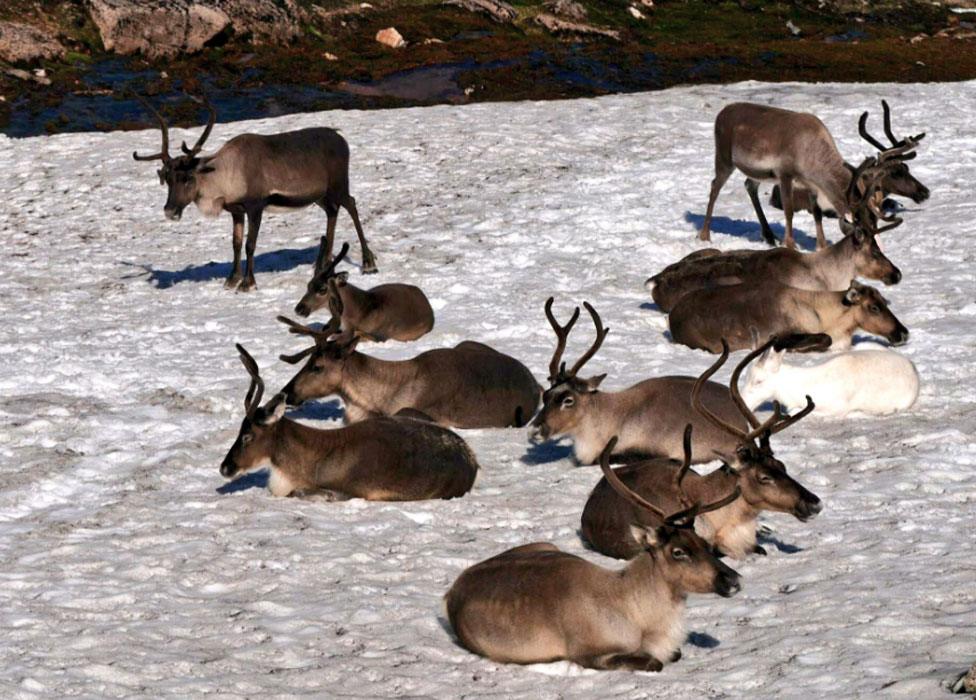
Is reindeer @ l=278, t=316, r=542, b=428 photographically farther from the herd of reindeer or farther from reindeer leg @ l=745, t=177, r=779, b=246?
reindeer leg @ l=745, t=177, r=779, b=246

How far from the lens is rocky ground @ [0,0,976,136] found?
32.3m

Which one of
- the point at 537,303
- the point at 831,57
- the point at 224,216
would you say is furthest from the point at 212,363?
the point at 831,57

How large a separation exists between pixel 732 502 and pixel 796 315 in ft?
18.4

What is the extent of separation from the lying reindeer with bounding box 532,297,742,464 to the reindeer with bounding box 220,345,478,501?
2.68 ft

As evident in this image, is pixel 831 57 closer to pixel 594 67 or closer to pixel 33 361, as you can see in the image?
pixel 594 67

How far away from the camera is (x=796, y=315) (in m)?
13.8

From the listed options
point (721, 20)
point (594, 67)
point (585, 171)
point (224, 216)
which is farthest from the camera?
point (721, 20)

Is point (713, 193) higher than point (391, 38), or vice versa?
point (713, 193)

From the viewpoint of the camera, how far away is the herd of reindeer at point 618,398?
720 centimetres

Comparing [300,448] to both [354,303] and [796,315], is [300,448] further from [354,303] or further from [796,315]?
[796,315]

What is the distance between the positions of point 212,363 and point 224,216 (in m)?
6.85

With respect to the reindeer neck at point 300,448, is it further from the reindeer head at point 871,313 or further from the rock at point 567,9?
the rock at point 567,9

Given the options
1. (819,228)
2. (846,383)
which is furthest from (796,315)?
(819,228)

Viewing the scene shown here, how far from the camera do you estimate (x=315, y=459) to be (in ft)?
33.9
